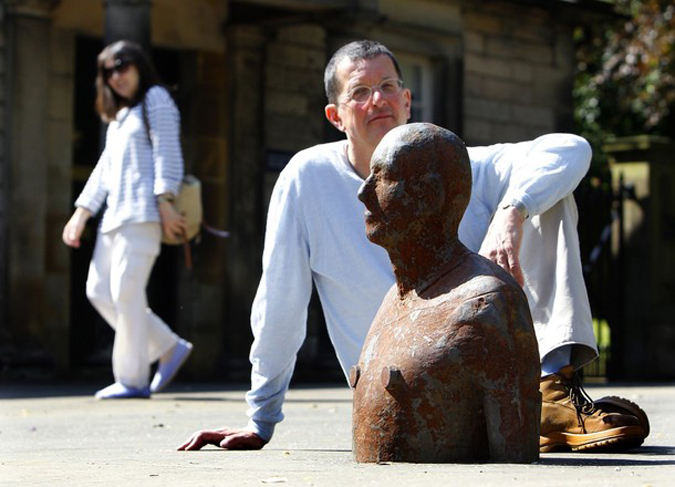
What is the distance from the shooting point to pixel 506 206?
471cm

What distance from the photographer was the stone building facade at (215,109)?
14141mm

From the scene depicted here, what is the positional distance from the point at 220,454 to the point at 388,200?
1244mm

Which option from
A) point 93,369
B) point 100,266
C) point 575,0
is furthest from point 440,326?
point 575,0

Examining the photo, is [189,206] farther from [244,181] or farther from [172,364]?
[244,181]

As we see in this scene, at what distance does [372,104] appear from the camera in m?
5.32

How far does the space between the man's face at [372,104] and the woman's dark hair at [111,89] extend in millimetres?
4759

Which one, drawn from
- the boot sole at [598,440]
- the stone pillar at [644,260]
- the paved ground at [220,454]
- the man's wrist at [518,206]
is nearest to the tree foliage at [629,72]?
the stone pillar at [644,260]

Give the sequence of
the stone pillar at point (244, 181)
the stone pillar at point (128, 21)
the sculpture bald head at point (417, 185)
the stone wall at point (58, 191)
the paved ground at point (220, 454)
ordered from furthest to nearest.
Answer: the stone pillar at point (244, 181), the stone wall at point (58, 191), the stone pillar at point (128, 21), the sculpture bald head at point (417, 185), the paved ground at point (220, 454)

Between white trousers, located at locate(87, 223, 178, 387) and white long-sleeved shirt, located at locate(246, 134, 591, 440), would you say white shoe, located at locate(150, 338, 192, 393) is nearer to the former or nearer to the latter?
white trousers, located at locate(87, 223, 178, 387)

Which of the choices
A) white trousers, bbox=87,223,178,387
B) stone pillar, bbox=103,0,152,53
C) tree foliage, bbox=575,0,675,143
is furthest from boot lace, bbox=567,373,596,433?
tree foliage, bbox=575,0,675,143

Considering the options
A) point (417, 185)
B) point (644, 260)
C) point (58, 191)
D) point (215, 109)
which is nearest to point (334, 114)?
point (417, 185)

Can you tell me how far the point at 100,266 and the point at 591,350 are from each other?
16.9 feet

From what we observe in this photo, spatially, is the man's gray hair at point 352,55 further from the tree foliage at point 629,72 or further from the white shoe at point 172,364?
the tree foliage at point 629,72

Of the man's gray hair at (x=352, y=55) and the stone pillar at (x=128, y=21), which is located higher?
the stone pillar at (x=128, y=21)
